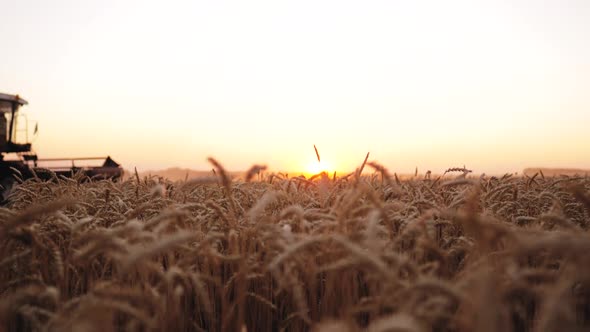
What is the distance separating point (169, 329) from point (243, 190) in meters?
1.71

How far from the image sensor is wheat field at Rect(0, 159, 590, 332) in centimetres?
122

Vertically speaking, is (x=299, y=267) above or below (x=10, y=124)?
below

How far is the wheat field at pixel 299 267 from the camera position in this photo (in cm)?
122

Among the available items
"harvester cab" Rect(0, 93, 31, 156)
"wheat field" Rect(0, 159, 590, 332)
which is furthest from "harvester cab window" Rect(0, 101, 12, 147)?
"wheat field" Rect(0, 159, 590, 332)

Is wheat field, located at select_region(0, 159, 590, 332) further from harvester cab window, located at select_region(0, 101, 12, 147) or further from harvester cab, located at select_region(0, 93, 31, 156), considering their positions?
harvester cab, located at select_region(0, 93, 31, 156)

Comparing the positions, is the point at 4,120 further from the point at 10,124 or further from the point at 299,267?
the point at 299,267

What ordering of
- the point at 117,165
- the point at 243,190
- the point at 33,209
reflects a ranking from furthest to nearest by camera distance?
the point at 117,165 < the point at 243,190 < the point at 33,209

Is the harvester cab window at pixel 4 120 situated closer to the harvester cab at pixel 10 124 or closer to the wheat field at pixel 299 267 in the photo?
the harvester cab at pixel 10 124

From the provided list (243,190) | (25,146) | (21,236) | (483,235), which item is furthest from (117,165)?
(483,235)

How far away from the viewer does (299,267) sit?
2.42 metres

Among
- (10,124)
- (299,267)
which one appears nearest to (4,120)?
(10,124)

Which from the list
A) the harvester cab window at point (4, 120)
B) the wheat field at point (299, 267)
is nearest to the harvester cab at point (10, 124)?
the harvester cab window at point (4, 120)

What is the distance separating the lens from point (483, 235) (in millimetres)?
1202

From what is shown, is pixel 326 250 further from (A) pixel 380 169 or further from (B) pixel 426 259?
(B) pixel 426 259
